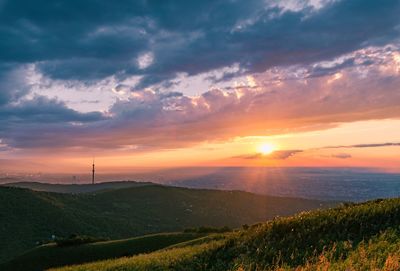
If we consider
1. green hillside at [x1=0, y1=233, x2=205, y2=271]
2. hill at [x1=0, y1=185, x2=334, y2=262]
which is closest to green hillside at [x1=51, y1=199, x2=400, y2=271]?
hill at [x1=0, y1=185, x2=334, y2=262]

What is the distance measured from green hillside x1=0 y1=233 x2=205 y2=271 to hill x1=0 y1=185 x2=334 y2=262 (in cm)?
1777

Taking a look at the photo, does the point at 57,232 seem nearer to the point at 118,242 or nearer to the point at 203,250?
the point at 118,242

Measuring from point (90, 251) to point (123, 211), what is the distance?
88342mm

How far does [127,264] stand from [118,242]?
19.6 meters

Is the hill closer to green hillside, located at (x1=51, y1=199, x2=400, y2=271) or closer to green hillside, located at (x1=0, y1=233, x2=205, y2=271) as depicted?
green hillside, located at (x1=51, y1=199, x2=400, y2=271)

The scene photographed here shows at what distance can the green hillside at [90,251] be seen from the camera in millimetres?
40487

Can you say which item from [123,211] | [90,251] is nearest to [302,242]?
[90,251]

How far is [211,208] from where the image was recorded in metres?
152

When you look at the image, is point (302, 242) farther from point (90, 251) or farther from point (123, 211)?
point (123, 211)

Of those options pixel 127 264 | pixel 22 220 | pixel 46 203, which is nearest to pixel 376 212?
pixel 127 264

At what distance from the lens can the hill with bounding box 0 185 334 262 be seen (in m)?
80.5

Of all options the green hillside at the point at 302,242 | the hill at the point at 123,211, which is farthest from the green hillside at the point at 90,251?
the hill at the point at 123,211

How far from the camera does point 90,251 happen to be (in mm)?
42312

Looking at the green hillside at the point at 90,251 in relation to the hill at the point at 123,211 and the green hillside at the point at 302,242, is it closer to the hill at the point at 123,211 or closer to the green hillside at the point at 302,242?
the green hillside at the point at 302,242
